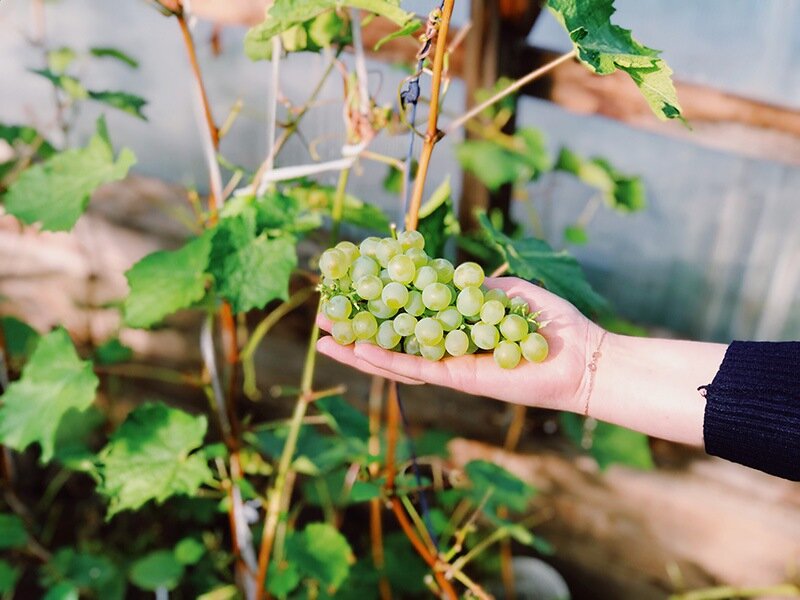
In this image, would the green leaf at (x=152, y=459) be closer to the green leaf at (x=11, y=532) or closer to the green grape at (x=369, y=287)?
the green grape at (x=369, y=287)

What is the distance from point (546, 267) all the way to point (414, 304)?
0.29 meters

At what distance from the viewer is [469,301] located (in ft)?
2.94

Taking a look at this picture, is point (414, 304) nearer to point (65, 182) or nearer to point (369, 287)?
point (369, 287)

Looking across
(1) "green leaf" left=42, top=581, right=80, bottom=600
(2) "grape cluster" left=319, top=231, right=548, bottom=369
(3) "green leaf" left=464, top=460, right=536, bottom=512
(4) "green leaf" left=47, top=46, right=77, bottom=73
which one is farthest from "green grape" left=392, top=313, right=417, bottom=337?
(4) "green leaf" left=47, top=46, right=77, bottom=73

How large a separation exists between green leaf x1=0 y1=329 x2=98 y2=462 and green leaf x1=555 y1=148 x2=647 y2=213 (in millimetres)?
1247

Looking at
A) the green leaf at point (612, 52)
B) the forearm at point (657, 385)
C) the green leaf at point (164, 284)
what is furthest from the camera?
the green leaf at point (164, 284)

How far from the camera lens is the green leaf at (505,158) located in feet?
5.32

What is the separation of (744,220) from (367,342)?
51.9 inches

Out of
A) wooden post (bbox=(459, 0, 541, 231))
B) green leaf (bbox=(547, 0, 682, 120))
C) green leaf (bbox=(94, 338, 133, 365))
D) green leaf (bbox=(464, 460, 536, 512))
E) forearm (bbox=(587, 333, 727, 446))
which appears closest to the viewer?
green leaf (bbox=(547, 0, 682, 120))

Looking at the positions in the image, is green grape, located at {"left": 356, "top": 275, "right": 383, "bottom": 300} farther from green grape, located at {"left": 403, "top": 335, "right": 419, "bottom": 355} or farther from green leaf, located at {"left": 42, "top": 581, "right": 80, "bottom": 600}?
green leaf, located at {"left": 42, "top": 581, "right": 80, "bottom": 600}

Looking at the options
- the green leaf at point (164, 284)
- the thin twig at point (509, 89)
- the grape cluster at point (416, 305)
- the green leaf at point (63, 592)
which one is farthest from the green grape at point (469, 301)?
the green leaf at point (63, 592)

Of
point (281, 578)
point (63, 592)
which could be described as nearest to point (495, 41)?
point (281, 578)

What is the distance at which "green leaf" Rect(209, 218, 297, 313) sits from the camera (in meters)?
1.04

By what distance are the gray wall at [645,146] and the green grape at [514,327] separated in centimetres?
76
